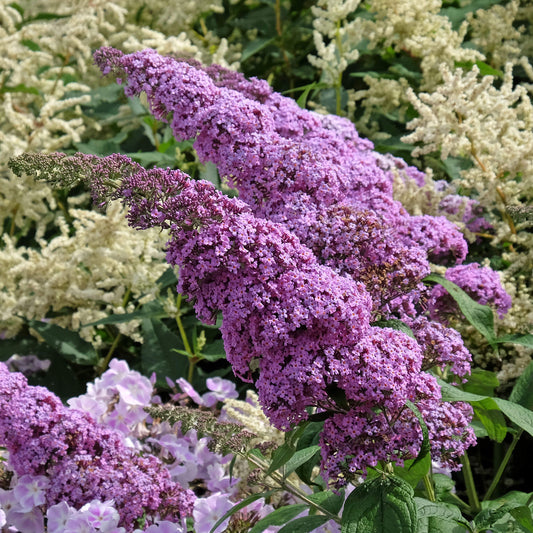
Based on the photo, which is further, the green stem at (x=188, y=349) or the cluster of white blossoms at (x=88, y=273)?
the cluster of white blossoms at (x=88, y=273)

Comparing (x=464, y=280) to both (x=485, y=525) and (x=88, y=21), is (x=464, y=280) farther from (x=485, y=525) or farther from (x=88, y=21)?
(x=88, y=21)

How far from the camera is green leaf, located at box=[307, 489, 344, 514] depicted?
1.99 metres

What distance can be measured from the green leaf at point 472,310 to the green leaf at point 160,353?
123 centimetres

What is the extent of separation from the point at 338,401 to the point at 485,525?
453mm

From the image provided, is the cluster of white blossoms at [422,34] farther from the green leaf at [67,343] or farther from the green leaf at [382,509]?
the green leaf at [382,509]

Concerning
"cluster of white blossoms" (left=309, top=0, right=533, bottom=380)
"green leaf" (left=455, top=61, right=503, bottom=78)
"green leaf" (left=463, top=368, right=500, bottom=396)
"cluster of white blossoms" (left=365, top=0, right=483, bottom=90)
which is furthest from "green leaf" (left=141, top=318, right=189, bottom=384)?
"green leaf" (left=455, top=61, right=503, bottom=78)

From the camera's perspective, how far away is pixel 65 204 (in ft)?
13.7

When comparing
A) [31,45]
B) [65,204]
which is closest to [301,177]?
[65,204]

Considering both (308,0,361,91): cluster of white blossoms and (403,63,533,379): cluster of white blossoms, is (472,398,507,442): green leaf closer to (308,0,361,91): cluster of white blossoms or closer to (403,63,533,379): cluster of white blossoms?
(403,63,533,379): cluster of white blossoms

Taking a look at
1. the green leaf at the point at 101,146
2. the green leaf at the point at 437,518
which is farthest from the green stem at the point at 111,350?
the green leaf at the point at 437,518

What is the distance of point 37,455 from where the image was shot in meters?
2.10

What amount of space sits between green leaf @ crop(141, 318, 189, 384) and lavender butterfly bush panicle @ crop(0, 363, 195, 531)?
0.88 m

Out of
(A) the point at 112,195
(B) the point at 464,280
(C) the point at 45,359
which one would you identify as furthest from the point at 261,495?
(C) the point at 45,359

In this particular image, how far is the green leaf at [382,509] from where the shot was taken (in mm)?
1645
